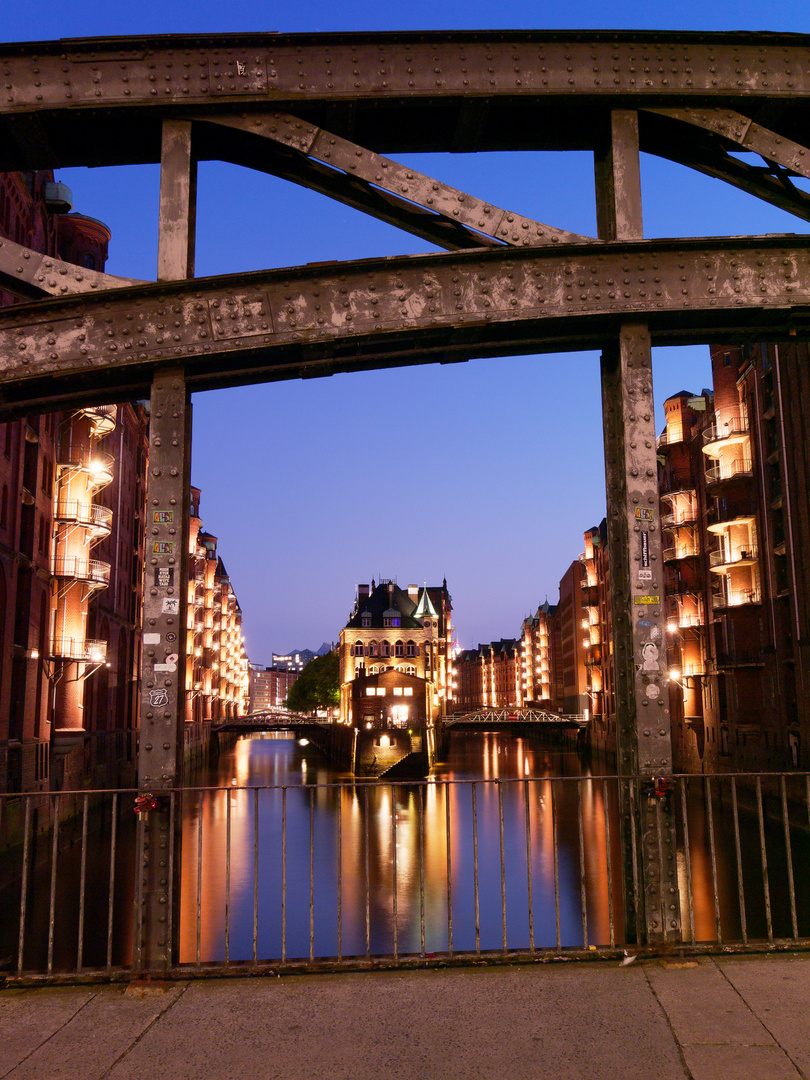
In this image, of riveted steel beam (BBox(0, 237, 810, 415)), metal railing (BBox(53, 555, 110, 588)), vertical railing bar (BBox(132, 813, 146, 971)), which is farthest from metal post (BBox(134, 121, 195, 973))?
metal railing (BBox(53, 555, 110, 588))

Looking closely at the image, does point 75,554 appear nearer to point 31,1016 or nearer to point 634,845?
point 31,1016

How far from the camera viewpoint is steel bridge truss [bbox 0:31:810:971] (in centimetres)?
655

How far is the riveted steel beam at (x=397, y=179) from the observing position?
6.68 metres

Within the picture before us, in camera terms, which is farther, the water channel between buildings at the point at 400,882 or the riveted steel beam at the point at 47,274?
the water channel between buildings at the point at 400,882

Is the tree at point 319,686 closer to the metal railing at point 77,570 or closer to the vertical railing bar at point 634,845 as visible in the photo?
the metal railing at point 77,570

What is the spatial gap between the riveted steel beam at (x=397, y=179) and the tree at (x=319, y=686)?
376 feet

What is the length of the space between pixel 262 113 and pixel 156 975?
6.45 metres

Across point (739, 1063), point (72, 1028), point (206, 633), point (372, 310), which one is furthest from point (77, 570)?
point (206, 633)

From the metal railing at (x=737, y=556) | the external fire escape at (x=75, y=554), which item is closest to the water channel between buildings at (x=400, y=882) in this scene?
the external fire escape at (x=75, y=554)

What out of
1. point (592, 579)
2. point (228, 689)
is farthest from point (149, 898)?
point (228, 689)

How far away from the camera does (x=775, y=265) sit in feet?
22.5

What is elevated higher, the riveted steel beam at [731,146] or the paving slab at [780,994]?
the riveted steel beam at [731,146]

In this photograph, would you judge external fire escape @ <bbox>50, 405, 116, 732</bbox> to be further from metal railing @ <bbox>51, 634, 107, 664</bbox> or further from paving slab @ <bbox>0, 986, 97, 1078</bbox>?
paving slab @ <bbox>0, 986, 97, 1078</bbox>

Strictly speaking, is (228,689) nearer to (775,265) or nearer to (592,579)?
(592,579)
